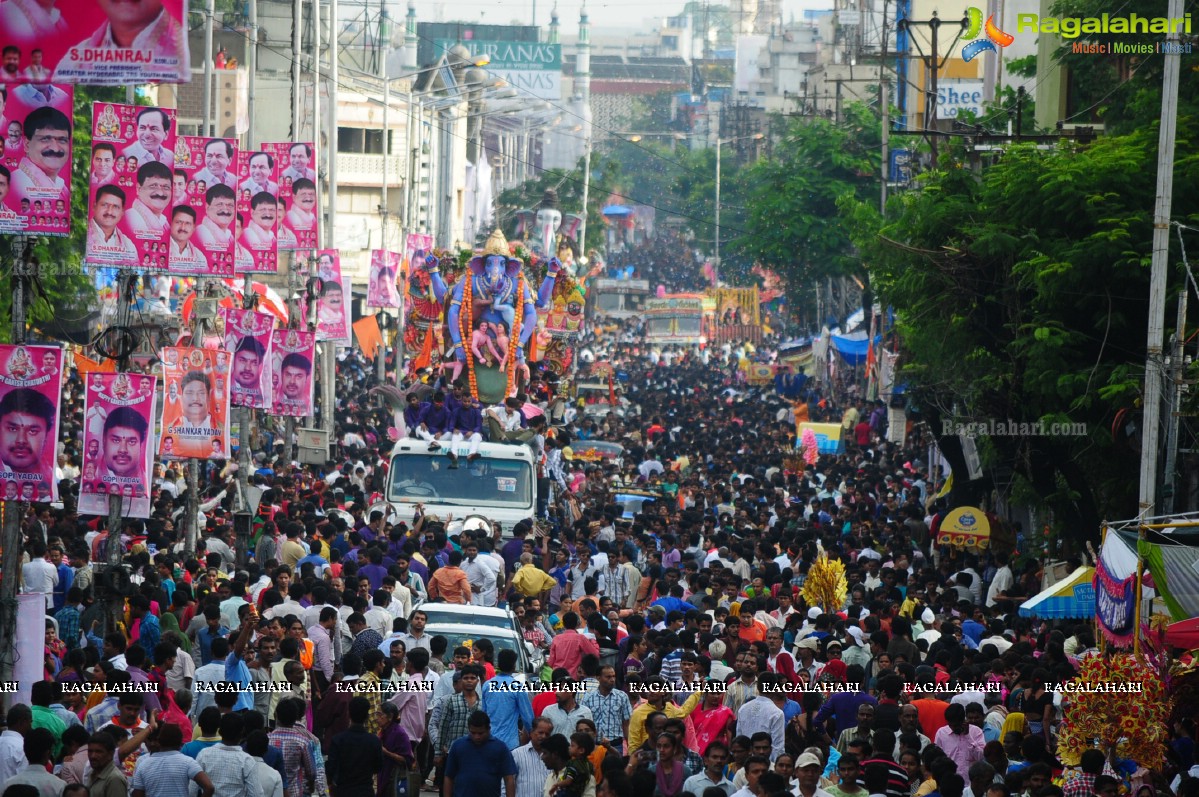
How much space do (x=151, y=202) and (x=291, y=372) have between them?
22.8 ft

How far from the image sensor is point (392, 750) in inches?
475

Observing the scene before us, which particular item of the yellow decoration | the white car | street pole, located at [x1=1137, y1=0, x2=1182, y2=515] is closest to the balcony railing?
the yellow decoration

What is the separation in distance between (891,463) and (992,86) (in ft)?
28.4

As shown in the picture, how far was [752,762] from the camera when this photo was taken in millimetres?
10320

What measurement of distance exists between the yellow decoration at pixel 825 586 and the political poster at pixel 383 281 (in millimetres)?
23890

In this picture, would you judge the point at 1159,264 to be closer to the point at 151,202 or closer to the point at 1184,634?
the point at 1184,634

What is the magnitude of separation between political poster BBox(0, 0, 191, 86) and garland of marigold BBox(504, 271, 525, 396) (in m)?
15.3

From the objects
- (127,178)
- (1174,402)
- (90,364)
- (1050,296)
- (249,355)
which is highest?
(127,178)

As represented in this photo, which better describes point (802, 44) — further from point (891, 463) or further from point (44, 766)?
point (44, 766)

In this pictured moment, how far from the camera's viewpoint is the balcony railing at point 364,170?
6275 centimetres

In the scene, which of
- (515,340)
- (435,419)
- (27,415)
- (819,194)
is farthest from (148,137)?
(819,194)

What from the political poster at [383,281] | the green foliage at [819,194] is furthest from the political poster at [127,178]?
the green foliage at [819,194]

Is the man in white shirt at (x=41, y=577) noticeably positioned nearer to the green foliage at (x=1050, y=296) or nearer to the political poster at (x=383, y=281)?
the green foliage at (x=1050, y=296)

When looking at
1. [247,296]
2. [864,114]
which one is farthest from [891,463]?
[864,114]
